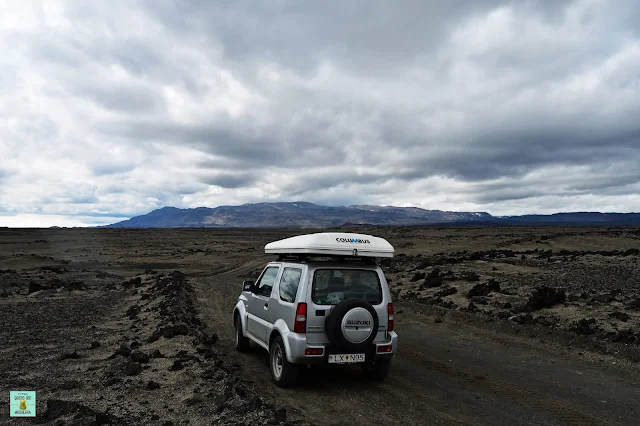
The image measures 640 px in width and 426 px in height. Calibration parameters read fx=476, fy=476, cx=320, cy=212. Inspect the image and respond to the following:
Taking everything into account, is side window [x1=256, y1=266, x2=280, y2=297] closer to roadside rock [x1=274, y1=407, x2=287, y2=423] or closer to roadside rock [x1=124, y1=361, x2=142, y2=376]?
roadside rock [x1=124, y1=361, x2=142, y2=376]

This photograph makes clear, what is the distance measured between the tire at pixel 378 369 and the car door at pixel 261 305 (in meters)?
2.21

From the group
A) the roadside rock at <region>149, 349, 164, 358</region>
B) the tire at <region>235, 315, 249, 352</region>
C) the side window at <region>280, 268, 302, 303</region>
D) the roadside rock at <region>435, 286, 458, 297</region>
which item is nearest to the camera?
the side window at <region>280, 268, 302, 303</region>

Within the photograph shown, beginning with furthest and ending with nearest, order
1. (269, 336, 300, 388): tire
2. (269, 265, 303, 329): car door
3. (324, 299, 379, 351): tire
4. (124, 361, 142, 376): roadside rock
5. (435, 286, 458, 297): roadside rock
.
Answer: (435, 286, 458, 297): roadside rock → (124, 361, 142, 376): roadside rock → (269, 265, 303, 329): car door → (269, 336, 300, 388): tire → (324, 299, 379, 351): tire

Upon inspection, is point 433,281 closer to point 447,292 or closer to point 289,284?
point 447,292

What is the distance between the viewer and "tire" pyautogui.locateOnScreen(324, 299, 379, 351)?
827 centimetres

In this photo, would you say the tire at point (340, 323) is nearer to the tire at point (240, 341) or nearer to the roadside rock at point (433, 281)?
the tire at point (240, 341)

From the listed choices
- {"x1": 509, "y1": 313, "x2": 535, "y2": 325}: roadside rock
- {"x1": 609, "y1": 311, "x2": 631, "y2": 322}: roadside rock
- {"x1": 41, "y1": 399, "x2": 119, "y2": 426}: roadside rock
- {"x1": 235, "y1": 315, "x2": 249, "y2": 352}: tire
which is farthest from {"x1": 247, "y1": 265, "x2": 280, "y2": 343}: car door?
{"x1": 609, "y1": 311, "x2": 631, "y2": 322}: roadside rock

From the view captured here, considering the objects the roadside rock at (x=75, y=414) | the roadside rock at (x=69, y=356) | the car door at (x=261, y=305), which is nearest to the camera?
the roadside rock at (x=75, y=414)

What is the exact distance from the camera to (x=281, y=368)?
891cm

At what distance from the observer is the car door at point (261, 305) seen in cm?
1005

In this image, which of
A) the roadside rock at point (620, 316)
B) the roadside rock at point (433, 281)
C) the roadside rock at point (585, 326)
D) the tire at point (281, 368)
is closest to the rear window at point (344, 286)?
the tire at point (281, 368)

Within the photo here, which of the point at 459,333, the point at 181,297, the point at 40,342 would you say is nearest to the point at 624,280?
the point at 459,333

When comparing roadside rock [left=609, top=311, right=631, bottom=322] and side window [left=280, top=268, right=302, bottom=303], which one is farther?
roadside rock [left=609, top=311, right=631, bottom=322]

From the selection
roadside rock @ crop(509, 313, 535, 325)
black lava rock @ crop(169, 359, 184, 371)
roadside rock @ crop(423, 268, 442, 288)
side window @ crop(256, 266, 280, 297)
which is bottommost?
roadside rock @ crop(509, 313, 535, 325)
